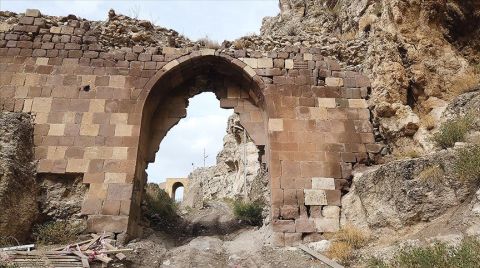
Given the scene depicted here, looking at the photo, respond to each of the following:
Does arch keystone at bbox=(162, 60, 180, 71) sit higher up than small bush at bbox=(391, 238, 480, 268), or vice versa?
arch keystone at bbox=(162, 60, 180, 71)

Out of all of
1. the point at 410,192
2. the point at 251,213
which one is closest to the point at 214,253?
the point at 410,192

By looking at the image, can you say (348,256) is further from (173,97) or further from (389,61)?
(173,97)

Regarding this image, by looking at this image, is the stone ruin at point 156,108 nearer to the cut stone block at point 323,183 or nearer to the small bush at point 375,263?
the cut stone block at point 323,183

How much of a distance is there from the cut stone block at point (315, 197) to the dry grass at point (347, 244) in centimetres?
83

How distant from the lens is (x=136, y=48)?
8.44m

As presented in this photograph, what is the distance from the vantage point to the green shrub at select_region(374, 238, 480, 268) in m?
3.68

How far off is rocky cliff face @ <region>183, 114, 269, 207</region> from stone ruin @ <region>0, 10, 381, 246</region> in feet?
26.9

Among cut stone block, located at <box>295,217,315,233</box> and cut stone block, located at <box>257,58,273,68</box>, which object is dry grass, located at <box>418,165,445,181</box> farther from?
cut stone block, located at <box>257,58,273,68</box>

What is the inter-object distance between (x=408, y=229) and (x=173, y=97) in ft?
19.4

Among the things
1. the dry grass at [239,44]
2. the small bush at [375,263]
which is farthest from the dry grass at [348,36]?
the small bush at [375,263]

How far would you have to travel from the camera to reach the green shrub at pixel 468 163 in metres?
4.97

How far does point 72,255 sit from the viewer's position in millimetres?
5836

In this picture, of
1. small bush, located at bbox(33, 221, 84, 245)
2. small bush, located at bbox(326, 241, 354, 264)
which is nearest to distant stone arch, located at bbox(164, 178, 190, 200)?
small bush, located at bbox(33, 221, 84, 245)

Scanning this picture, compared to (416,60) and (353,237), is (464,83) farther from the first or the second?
(353,237)
